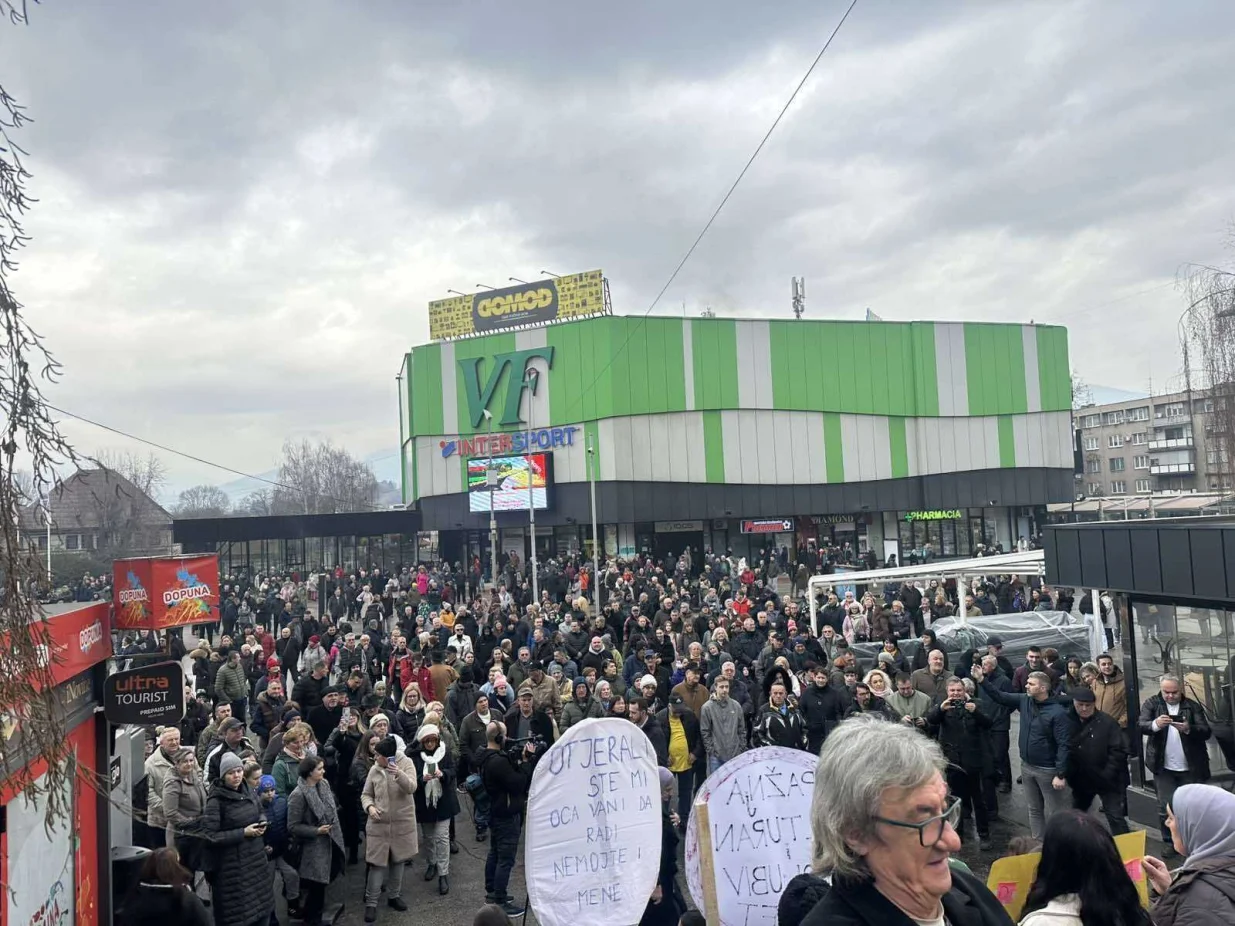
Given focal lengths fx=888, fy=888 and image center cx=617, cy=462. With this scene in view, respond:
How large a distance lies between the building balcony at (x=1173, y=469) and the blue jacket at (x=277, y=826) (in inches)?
3504

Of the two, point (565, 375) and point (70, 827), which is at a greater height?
point (565, 375)

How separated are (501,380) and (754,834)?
3898 cm

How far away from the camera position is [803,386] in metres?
45.2

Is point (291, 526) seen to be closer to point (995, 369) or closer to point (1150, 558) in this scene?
point (995, 369)

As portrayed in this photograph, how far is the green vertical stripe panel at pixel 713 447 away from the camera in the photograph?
4319 cm

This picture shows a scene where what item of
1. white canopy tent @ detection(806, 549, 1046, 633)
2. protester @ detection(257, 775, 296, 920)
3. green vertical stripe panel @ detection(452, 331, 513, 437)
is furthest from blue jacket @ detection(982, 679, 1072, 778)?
green vertical stripe panel @ detection(452, 331, 513, 437)

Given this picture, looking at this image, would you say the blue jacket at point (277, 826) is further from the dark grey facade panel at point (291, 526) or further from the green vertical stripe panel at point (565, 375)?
the dark grey facade panel at point (291, 526)

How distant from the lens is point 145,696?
6.50 m

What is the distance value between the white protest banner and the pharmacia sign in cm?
274

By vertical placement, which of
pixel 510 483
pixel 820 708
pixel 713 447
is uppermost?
pixel 713 447

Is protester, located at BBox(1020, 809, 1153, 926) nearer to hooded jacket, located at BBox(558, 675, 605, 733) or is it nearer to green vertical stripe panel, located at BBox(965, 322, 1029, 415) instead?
hooded jacket, located at BBox(558, 675, 605, 733)

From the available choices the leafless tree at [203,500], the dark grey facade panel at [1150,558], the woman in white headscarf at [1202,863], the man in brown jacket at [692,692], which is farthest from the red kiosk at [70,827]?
the leafless tree at [203,500]

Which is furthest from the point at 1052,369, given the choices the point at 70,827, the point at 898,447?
the point at 70,827

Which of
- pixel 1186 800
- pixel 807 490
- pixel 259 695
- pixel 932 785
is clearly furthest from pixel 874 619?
pixel 807 490
